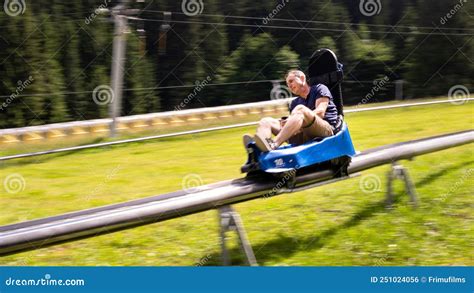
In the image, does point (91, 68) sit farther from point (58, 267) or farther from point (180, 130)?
point (58, 267)

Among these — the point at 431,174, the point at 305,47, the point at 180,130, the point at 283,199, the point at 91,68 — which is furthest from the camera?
the point at 305,47

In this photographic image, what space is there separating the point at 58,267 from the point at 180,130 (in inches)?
335

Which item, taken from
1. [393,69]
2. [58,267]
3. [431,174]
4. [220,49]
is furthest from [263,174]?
[393,69]

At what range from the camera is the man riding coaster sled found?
193 inches

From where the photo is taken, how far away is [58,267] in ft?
15.2
